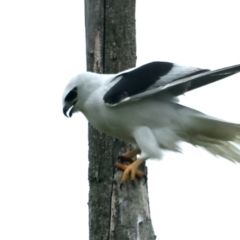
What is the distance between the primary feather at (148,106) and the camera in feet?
20.1

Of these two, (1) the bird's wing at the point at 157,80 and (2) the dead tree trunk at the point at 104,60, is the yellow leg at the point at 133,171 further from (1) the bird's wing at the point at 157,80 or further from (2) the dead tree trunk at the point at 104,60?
(1) the bird's wing at the point at 157,80

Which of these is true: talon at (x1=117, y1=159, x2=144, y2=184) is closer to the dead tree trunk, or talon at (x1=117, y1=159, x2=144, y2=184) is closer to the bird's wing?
the dead tree trunk

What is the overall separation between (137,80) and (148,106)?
0.20 metres

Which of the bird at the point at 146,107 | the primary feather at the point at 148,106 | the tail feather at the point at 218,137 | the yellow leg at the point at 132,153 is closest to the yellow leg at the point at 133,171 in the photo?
the bird at the point at 146,107

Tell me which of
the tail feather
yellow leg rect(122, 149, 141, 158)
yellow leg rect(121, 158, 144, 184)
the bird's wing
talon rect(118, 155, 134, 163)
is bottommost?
yellow leg rect(121, 158, 144, 184)

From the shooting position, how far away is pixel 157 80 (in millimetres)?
6234

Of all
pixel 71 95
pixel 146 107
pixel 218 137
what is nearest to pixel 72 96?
pixel 71 95

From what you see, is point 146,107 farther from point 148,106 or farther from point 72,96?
point 72,96

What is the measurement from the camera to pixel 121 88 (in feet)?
20.1

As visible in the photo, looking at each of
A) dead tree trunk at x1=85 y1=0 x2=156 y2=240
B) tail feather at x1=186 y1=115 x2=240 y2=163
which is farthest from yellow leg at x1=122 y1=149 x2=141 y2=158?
tail feather at x1=186 y1=115 x2=240 y2=163

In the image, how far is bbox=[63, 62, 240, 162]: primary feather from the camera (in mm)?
6133

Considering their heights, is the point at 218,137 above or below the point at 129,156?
above

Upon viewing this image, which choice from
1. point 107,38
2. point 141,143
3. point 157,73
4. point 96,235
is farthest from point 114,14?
point 96,235

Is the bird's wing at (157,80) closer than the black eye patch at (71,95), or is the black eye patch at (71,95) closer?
the bird's wing at (157,80)
